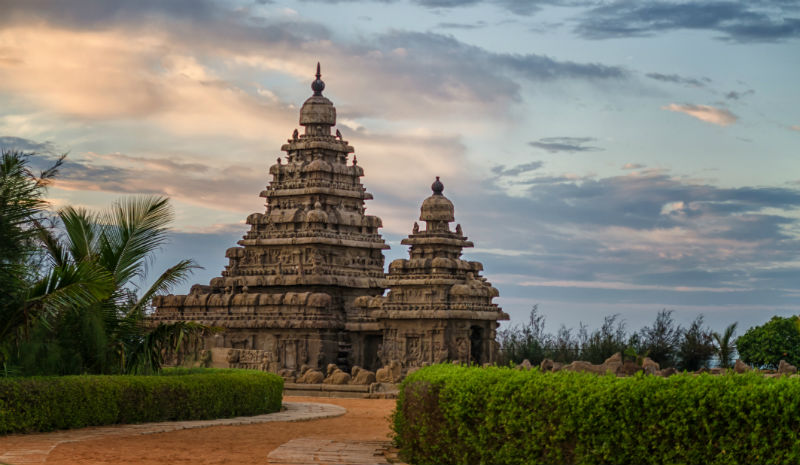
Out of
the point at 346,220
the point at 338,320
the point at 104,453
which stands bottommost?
the point at 104,453

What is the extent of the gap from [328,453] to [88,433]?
15.2 feet

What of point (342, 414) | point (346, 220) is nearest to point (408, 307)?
point (346, 220)

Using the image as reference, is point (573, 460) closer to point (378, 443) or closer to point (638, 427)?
point (638, 427)

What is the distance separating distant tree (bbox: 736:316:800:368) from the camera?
150 ft

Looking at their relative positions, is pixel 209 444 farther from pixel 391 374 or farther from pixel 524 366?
pixel 391 374

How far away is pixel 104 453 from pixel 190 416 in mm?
6163

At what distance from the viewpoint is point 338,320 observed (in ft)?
148

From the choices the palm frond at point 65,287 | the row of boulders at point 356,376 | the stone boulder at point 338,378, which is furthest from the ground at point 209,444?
the stone boulder at point 338,378

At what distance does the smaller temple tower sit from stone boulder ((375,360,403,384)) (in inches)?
68.3

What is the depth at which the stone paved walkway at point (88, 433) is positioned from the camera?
1464 centimetres

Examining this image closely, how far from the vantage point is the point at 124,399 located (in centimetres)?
1956

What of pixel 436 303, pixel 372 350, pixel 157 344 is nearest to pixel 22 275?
pixel 157 344

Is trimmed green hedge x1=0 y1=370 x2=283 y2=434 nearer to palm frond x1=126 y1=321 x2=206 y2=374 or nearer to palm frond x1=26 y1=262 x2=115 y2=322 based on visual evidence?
palm frond x1=126 y1=321 x2=206 y2=374

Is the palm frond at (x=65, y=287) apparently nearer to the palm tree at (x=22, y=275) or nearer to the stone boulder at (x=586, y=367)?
the palm tree at (x=22, y=275)
